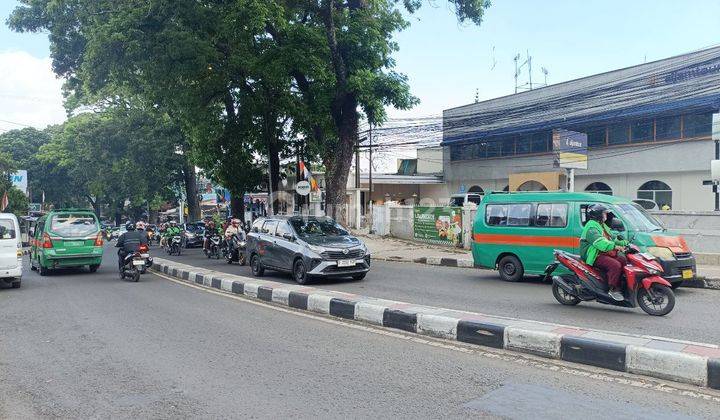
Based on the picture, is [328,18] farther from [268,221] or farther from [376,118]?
[268,221]

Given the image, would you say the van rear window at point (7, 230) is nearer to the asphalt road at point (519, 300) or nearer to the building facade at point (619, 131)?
the asphalt road at point (519, 300)

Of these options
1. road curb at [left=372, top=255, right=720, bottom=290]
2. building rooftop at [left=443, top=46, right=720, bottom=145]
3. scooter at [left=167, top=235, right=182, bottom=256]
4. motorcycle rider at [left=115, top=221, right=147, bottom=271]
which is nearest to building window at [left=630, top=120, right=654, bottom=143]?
building rooftop at [left=443, top=46, right=720, bottom=145]

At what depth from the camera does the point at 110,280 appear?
1348cm

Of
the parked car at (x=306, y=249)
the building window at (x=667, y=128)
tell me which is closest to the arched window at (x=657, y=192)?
the building window at (x=667, y=128)

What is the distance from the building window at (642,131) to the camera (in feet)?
83.4

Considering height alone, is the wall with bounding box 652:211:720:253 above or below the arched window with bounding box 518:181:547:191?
below

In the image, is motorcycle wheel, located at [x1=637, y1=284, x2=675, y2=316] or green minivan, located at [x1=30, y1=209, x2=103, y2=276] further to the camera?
green minivan, located at [x1=30, y1=209, x2=103, y2=276]

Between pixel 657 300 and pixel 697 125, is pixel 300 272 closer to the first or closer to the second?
pixel 657 300

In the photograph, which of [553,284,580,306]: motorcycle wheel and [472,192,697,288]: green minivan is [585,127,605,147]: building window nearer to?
[472,192,697,288]: green minivan

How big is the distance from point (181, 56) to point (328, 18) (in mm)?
4816

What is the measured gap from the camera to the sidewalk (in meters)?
10.7

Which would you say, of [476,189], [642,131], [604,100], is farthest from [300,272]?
[476,189]

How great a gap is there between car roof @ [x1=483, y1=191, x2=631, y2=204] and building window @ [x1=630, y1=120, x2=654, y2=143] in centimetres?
1753

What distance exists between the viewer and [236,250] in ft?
57.8
